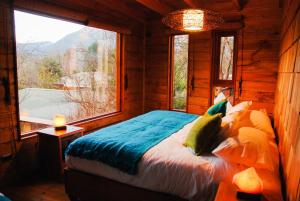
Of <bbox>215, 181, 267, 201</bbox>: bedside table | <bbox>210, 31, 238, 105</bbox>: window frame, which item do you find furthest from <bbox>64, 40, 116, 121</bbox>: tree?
<bbox>215, 181, 267, 201</bbox>: bedside table

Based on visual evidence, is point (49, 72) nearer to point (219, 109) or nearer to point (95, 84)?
point (95, 84)

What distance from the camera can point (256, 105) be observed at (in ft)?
12.6

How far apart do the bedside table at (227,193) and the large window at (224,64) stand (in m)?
2.69

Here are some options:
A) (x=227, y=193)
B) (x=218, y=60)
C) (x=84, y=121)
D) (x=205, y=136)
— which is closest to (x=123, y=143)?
(x=205, y=136)

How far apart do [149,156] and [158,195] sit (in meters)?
0.32

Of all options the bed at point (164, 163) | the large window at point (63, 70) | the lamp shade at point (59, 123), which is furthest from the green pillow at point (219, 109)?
the large window at point (63, 70)

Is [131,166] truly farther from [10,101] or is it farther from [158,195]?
[10,101]

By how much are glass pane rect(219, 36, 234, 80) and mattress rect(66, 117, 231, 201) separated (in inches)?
96.4

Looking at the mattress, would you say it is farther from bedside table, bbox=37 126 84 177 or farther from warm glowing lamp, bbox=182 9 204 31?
warm glowing lamp, bbox=182 9 204 31

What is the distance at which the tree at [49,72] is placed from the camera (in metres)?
3.10

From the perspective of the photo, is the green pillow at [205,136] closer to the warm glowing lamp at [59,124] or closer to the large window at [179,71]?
the warm glowing lamp at [59,124]

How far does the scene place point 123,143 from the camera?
214 cm

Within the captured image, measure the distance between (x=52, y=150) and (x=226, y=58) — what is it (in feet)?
10.5

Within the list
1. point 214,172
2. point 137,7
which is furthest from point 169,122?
point 137,7
